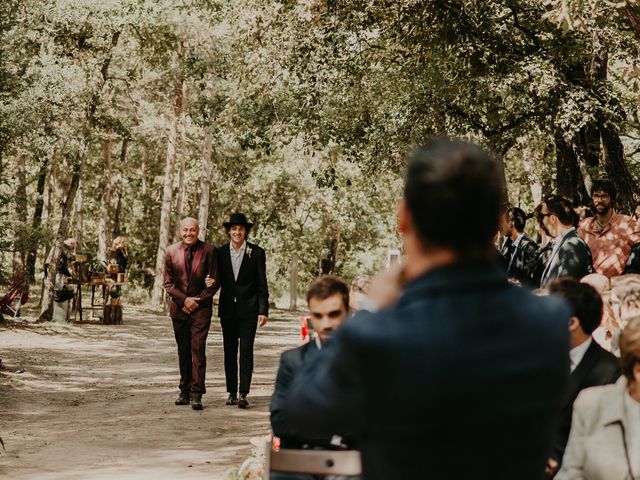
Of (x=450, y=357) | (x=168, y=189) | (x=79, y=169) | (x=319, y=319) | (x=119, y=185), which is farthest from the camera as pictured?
(x=119, y=185)

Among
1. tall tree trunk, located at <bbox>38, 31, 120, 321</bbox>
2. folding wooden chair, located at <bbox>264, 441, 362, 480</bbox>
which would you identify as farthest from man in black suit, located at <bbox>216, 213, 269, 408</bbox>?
tall tree trunk, located at <bbox>38, 31, 120, 321</bbox>

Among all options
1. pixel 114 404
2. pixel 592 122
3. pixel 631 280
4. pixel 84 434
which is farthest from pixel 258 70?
pixel 631 280

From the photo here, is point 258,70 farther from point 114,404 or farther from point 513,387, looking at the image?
point 513,387

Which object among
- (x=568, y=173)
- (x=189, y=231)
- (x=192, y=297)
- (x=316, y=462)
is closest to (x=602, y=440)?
(x=316, y=462)

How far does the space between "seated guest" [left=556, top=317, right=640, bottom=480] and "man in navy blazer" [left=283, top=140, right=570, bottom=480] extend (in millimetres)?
1480

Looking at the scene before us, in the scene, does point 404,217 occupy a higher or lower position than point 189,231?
lower

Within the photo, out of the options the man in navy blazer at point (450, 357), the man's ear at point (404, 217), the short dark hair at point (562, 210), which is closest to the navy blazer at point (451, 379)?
the man in navy blazer at point (450, 357)

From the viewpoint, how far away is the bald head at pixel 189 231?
38.5 ft

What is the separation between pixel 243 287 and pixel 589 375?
7.94 metres

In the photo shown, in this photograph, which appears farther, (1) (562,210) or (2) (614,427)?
(1) (562,210)

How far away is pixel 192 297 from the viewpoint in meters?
12.0

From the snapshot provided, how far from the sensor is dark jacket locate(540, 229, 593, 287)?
27.0ft

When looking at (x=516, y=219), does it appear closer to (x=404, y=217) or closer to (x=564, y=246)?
(x=564, y=246)

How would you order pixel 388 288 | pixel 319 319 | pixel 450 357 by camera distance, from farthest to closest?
pixel 319 319 < pixel 388 288 < pixel 450 357
